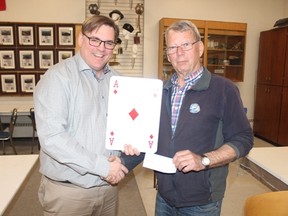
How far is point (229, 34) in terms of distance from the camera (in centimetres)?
564

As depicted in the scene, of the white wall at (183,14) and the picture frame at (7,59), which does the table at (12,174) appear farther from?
the white wall at (183,14)

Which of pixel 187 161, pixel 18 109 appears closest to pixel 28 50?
pixel 18 109

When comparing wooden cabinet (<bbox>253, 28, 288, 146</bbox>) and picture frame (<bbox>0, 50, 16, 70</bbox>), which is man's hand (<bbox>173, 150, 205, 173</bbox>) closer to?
wooden cabinet (<bbox>253, 28, 288, 146</bbox>)

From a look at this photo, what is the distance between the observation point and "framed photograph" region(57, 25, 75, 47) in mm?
5391

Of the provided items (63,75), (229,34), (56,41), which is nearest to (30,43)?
(56,41)

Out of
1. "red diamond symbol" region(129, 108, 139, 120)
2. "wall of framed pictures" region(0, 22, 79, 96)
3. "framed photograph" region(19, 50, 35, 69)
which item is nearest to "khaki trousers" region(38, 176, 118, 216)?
"red diamond symbol" region(129, 108, 139, 120)

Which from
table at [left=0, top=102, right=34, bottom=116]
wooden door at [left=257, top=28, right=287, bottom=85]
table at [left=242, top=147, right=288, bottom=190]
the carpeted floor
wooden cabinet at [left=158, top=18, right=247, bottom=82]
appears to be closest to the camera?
table at [left=242, top=147, right=288, bottom=190]

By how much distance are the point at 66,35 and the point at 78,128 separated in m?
4.46

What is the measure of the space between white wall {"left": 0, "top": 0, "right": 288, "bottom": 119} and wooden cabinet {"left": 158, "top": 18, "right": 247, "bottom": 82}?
0.33 meters

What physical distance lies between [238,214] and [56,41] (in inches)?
177

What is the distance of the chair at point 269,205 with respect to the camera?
122cm

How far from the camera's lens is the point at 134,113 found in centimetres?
142

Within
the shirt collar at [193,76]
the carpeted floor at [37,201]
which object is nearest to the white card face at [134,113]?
the shirt collar at [193,76]

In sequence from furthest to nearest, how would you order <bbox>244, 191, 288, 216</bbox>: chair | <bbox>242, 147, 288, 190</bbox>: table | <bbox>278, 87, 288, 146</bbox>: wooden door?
<bbox>278, 87, 288, 146</bbox>: wooden door → <bbox>242, 147, 288, 190</bbox>: table → <bbox>244, 191, 288, 216</bbox>: chair
